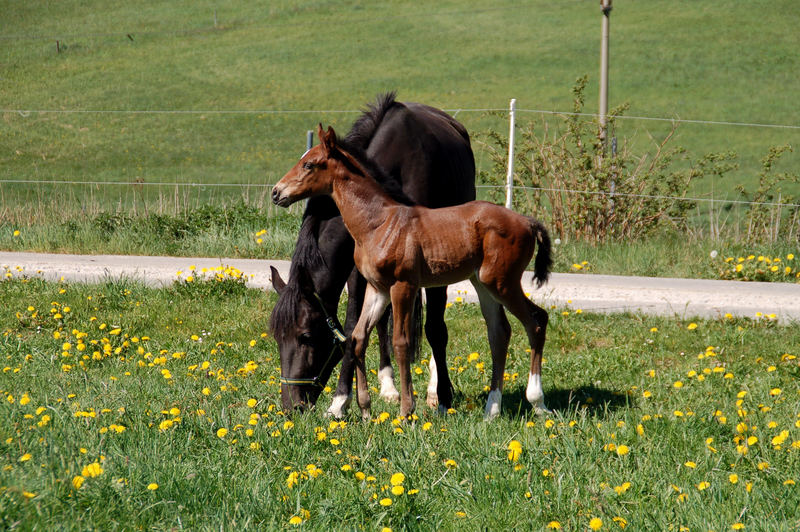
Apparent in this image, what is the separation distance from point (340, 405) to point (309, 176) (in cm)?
144

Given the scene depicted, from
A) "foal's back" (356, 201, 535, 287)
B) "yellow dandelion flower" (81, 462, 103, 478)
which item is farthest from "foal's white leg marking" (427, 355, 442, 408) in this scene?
"yellow dandelion flower" (81, 462, 103, 478)

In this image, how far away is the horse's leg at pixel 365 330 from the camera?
467 centimetres

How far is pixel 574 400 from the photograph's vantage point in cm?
546

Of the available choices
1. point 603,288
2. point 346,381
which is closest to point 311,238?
point 346,381

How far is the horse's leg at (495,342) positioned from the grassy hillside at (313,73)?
19.2 metres

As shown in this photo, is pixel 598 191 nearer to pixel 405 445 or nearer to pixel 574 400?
pixel 574 400

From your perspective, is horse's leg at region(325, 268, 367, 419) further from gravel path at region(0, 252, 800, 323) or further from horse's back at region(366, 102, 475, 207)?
gravel path at region(0, 252, 800, 323)

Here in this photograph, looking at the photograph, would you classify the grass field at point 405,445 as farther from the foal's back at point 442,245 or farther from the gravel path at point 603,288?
the gravel path at point 603,288

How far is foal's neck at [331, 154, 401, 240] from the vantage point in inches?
183

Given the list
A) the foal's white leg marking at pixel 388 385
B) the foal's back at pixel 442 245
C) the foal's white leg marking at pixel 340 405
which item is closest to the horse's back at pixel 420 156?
Answer: the foal's back at pixel 442 245

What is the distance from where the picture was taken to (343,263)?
5191mm

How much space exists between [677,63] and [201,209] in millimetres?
30672

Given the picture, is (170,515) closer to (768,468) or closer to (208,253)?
(768,468)

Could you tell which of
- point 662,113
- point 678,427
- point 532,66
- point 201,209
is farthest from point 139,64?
point 678,427
